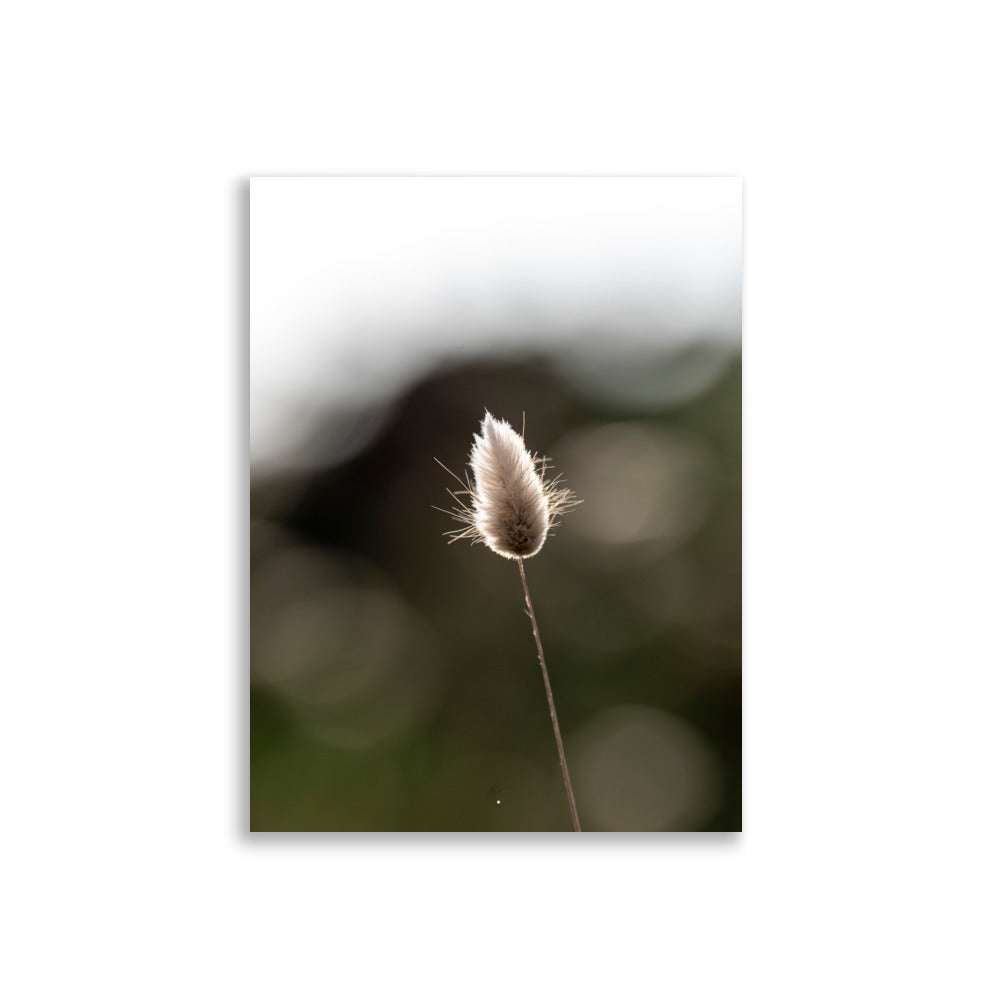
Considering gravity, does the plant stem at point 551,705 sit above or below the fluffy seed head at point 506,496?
below

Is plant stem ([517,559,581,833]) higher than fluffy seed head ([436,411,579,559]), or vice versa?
fluffy seed head ([436,411,579,559])

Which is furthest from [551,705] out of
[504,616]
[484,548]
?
[484,548]
